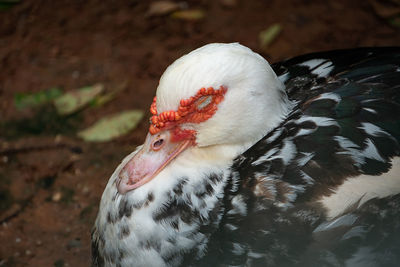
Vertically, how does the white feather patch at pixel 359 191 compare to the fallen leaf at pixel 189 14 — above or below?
below

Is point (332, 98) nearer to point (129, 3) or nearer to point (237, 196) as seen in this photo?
point (237, 196)

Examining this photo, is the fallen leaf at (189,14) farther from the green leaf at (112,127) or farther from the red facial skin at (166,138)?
the red facial skin at (166,138)

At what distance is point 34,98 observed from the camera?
344 cm

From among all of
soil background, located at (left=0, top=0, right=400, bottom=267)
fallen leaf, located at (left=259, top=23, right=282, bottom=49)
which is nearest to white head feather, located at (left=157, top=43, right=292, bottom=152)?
soil background, located at (left=0, top=0, right=400, bottom=267)

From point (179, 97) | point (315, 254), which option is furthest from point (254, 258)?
point (179, 97)

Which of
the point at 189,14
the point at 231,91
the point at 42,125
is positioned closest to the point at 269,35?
the point at 189,14

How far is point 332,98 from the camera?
6.70 feet

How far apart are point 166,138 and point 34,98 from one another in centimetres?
169

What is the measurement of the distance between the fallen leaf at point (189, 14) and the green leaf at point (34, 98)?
3.11 feet

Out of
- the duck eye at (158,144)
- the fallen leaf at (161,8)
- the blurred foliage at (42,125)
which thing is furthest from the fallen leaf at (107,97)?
the duck eye at (158,144)

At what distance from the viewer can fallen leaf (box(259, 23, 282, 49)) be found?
3600 mm

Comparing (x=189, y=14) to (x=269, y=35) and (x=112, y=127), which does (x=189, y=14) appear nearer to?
(x=269, y=35)

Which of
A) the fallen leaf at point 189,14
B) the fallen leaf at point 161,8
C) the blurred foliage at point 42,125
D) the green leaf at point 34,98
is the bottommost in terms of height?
the blurred foliage at point 42,125

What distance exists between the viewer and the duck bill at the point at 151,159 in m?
2.03
